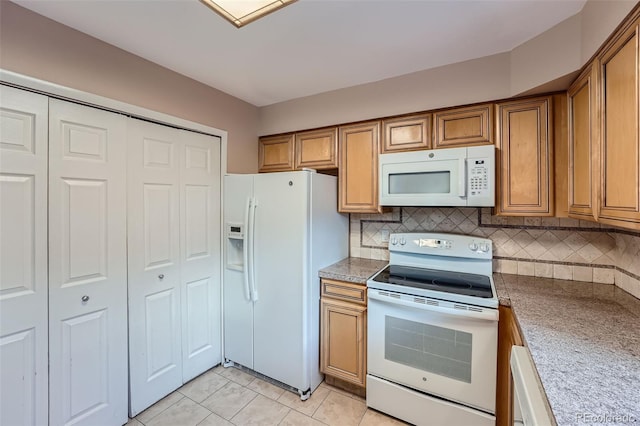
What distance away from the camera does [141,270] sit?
192cm

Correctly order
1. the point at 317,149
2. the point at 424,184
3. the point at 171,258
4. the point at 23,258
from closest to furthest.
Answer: the point at 23,258 → the point at 424,184 → the point at 171,258 → the point at 317,149

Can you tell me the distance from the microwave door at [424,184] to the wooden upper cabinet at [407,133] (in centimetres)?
18

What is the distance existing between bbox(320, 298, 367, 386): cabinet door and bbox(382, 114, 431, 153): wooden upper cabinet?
127 centimetres

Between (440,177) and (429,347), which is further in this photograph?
(440,177)

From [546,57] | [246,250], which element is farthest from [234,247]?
[546,57]

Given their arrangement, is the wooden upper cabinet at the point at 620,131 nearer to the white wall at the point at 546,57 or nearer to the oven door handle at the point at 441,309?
the white wall at the point at 546,57

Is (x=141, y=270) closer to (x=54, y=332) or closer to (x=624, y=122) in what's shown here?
(x=54, y=332)

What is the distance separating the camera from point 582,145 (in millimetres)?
1518

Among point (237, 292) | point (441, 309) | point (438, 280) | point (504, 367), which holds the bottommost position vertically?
point (504, 367)

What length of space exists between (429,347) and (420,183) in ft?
3.64

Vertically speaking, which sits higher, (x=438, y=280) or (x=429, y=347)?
(x=438, y=280)

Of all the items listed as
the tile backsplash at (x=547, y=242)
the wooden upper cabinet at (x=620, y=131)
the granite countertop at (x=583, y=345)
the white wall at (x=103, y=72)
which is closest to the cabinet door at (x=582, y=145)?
the wooden upper cabinet at (x=620, y=131)

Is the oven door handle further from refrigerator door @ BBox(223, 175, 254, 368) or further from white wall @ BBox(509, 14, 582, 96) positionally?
white wall @ BBox(509, 14, 582, 96)

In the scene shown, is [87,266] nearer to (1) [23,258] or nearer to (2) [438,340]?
(1) [23,258]
